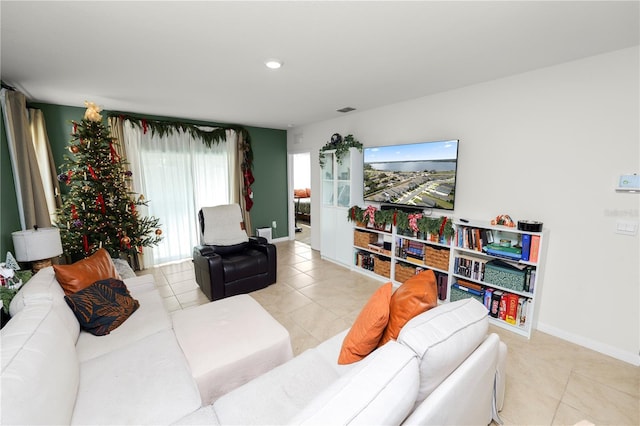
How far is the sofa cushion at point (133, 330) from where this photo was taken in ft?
5.44

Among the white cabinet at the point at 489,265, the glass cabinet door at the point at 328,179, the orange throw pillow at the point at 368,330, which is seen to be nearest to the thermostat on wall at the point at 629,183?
the white cabinet at the point at 489,265

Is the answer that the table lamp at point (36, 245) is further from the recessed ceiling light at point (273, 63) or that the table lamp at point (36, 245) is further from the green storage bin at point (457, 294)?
the green storage bin at point (457, 294)

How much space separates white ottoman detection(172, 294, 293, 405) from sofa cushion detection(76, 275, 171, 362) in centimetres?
12

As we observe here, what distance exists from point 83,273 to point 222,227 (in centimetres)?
178

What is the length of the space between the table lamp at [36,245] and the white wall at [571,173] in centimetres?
407

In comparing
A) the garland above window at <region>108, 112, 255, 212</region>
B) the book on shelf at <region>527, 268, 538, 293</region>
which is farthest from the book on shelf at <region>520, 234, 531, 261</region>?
the garland above window at <region>108, 112, 255, 212</region>

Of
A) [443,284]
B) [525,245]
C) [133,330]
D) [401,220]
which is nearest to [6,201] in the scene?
[133,330]

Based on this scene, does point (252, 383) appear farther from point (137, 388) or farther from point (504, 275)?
point (504, 275)

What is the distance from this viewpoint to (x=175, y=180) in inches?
177

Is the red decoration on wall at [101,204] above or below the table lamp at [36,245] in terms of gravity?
above

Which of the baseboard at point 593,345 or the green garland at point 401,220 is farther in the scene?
the green garland at point 401,220

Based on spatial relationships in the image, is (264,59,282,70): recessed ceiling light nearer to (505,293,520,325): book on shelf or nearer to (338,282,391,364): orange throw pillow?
(338,282,391,364): orange throw pillow

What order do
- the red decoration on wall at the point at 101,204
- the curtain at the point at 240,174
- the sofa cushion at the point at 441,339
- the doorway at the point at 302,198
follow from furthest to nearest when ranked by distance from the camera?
the doorway at the point at 302,198 < the curtain at the point at 240,174 < the red decoration on wall at the point at 101,204 < the sofa cushion at the point at 441,339

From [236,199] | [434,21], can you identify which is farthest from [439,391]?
[236,199]
